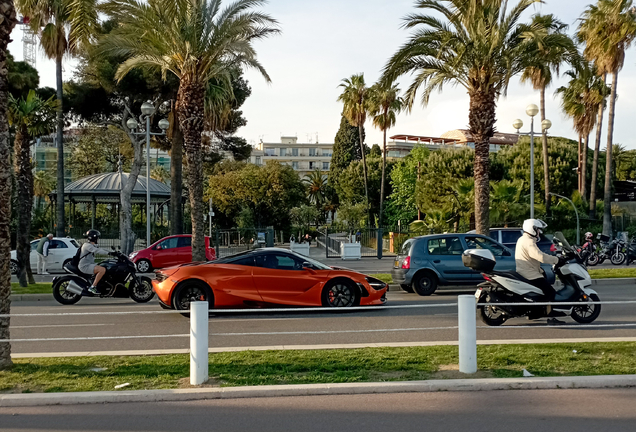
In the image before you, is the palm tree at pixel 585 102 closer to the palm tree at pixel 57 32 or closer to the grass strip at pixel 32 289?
the palm tree at pixel 57 32

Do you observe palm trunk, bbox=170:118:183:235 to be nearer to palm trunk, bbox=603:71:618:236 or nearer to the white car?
the white car

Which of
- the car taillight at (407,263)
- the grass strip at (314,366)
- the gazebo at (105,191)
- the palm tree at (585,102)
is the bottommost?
the grass strip at (314,366)

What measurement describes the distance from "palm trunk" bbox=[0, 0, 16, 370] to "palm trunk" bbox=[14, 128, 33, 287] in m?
11.0

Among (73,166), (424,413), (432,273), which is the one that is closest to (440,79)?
(432,273)

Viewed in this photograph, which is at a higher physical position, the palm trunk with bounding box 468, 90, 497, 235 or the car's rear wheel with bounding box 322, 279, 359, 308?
the palm trunk with bounding box 468, 90, 497, 235

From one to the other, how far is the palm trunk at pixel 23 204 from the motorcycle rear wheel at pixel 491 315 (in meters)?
12.7

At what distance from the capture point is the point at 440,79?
62.5ft

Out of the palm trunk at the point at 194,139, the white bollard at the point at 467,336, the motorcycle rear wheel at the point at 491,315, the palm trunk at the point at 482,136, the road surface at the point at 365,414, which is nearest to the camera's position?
the road surface at the point at 365,414

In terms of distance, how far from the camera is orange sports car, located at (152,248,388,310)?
39.8ft

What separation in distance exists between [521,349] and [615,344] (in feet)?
4.45

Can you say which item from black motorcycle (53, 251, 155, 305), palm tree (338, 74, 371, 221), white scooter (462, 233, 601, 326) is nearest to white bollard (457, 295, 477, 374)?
white scooter (462, 233, 601, 326)

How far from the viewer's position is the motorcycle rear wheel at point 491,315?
10.4 metres

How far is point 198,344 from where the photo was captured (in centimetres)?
645

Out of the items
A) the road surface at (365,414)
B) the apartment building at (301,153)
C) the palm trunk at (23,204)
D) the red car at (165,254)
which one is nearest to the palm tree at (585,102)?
the red car at (165,254)
